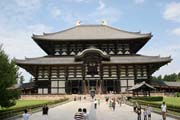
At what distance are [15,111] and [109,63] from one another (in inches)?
1818

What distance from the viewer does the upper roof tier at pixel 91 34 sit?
82.8 m

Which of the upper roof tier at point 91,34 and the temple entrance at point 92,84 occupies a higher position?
the upper roof tier at point 91,34

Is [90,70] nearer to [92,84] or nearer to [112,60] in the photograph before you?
[92,84]

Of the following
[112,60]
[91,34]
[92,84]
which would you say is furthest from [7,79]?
[91,34]

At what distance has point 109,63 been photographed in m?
77.2

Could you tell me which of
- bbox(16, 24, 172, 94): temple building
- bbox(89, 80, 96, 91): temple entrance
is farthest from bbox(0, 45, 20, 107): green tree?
bbox(89, 80, 96, 91): temple entrance

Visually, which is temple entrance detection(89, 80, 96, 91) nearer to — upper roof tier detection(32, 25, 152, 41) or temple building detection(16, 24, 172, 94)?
temple building detection(16, 24, 172, 94)

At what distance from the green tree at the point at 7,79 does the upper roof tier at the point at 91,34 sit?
5290 cm

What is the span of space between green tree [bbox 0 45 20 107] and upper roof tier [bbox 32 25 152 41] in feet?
174

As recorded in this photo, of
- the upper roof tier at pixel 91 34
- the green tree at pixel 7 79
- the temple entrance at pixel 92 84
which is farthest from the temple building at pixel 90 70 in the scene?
the green tree at pixel 7 79

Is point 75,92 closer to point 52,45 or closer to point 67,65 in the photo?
point 67,65

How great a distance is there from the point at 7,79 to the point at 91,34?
2382 inches

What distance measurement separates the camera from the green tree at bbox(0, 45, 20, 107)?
28595mm

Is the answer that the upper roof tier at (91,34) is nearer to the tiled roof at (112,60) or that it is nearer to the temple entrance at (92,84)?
→ the tiled roof at (112,60)
